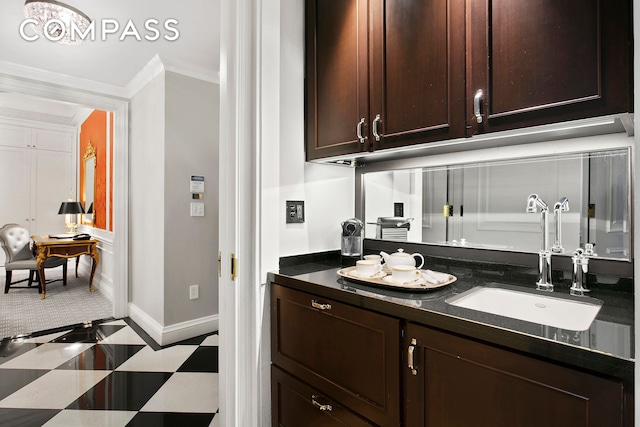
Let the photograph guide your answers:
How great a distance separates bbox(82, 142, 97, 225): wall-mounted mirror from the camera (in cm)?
469

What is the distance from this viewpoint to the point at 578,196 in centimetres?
122

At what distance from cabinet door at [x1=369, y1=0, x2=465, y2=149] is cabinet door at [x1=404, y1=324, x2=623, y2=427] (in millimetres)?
726

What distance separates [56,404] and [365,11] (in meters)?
2.75

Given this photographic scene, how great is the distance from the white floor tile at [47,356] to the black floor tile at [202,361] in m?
0.95

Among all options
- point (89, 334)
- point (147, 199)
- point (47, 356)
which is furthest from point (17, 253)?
point (147, 199)

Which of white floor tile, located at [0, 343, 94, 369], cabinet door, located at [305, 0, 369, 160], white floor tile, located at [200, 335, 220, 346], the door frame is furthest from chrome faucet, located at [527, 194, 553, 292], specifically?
the door frame

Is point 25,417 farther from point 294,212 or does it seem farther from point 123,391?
point 294,212

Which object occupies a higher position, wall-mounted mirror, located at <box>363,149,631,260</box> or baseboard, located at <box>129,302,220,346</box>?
wall-mounted mirror, located at <box>363,149,631,260</box>

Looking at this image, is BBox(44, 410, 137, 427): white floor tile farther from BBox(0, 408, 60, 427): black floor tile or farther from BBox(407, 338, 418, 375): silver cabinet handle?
BBox(407, 338, 418, 375): silver cabinet handle

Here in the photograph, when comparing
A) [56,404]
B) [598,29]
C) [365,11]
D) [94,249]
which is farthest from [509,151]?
[94,249]

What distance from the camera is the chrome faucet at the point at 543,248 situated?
1.17 meters

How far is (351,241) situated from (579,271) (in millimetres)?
934

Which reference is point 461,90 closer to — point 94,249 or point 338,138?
point 338,138

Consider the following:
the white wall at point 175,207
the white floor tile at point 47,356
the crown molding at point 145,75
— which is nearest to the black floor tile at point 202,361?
the white wall at point 175,207
